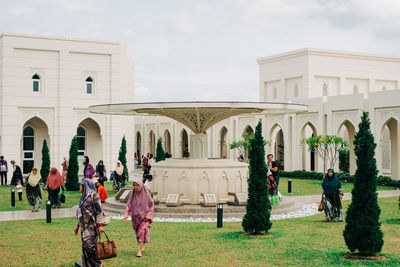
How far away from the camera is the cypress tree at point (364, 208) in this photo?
8.65 metres

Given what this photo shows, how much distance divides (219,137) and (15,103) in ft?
59.3

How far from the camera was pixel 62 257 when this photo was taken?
9367 millimetres

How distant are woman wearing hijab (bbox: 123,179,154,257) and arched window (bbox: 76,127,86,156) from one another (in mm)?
21407

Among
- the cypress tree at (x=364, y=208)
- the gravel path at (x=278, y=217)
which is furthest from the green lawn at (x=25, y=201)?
the cypress tree at (x=364, y=208)

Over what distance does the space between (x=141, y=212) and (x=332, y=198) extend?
5.90 m

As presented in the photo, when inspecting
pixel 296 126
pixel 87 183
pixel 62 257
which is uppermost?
pixel 296 126

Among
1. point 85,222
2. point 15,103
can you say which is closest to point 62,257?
point 85,222

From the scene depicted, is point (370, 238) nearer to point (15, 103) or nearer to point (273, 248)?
point (273, 248)

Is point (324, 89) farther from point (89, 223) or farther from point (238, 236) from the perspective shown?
point (89, 223)

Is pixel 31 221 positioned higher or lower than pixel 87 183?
lower

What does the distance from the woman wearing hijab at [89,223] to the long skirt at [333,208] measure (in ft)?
23.6

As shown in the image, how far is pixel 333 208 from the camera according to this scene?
13.3 metres

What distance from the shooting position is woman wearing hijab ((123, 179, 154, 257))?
9.39 metres

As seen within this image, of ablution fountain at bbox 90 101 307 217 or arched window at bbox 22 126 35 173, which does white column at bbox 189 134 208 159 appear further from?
arched window at bbox 22 126 35 173
